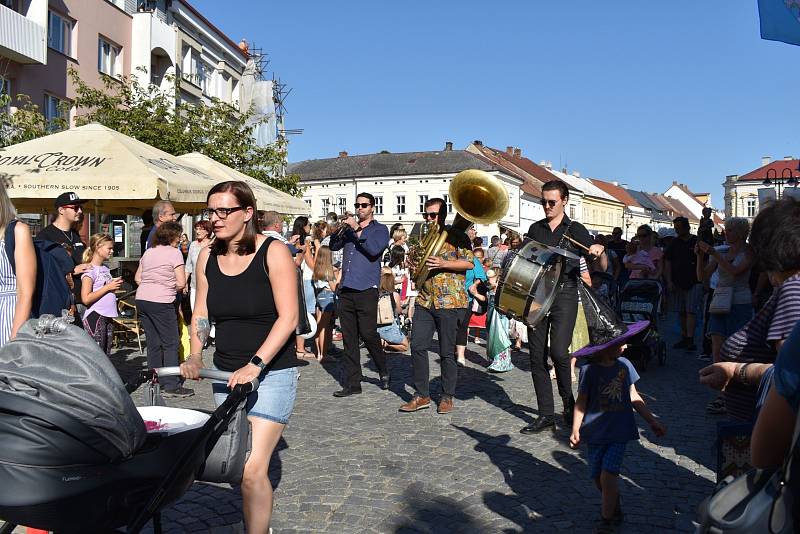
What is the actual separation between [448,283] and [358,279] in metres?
1.25

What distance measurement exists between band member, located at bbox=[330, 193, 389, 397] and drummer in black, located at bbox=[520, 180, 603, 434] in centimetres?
210

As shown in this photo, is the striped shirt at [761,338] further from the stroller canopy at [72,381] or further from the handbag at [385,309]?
the handbag at [385,309]

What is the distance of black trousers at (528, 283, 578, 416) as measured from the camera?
6.15 metres

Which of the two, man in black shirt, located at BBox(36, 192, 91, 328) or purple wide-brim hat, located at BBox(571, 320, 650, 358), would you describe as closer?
purple wide-brim hat, located at BBox(571, 320, 650, 358)

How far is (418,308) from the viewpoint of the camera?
23.6 ft

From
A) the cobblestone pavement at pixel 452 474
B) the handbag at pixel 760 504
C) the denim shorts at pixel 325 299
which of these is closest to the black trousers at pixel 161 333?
the cobblestone pavement at pixel 452 474

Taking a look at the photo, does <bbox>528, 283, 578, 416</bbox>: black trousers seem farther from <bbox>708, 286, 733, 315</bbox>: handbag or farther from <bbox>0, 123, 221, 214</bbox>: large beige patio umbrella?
<bbox>0, 123, 221, 214</bbox>: large beige patio umbrella

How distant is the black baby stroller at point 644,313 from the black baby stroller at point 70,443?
7.86 metres

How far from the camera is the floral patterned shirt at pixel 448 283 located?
703cm

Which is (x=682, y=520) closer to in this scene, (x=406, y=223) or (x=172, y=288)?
(x=172, y=288)

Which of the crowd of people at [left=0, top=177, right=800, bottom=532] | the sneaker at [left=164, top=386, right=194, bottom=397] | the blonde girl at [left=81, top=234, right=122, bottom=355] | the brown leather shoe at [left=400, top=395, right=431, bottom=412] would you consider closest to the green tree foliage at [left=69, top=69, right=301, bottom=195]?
the crowd of people at [left=0, top=177, right=800, bottom=532]

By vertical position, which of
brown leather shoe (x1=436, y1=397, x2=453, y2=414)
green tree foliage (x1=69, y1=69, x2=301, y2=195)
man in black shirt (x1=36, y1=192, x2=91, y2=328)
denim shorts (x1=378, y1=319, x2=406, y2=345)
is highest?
green tree foliage (x1=69, y1=69, x2=301, y2=195)

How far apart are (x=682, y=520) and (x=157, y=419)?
3.10 metres

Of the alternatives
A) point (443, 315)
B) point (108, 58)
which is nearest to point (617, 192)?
point (108, 58)
